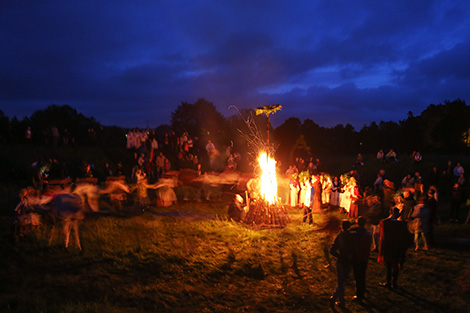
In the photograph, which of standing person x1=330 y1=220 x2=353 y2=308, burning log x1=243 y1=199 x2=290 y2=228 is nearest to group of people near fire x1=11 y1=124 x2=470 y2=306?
standing person x1=330 y1=220 x2=353 y2=308

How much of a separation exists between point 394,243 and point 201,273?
15.1 ft

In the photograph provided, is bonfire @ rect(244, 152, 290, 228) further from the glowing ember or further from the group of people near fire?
the group of people near fire

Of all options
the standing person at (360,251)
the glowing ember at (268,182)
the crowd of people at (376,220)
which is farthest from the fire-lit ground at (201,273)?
the glowing ember at (268,182)

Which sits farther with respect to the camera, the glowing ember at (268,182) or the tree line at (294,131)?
the tree line at (294,131)

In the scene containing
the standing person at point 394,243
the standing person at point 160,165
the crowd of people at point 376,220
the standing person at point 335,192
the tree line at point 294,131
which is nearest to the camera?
the crowd of people at point 376,220

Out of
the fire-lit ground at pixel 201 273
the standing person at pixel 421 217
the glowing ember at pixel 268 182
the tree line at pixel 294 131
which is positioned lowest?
the fire-lit ground at pixel 201 273

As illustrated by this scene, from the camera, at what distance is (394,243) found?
671 cm

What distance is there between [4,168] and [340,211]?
719 inches

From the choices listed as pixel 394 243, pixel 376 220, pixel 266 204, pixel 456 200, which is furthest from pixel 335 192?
pixel 394 243

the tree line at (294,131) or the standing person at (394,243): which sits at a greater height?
the tree line at (294,131)

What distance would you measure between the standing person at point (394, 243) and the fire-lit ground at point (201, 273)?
0.55m

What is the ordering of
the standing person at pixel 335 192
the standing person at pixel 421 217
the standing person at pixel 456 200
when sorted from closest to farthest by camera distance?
the standing person at pixel 421 217 → the standing person at pixel 456 200 → the standing person at pixel 335 192

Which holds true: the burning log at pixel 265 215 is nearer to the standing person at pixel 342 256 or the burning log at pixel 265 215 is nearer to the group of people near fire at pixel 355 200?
the group of people near fire at pixel 355 200

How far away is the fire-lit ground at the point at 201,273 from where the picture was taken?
21.1 ft
